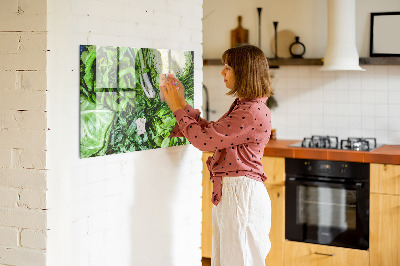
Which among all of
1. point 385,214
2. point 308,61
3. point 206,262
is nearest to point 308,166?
point 385,214

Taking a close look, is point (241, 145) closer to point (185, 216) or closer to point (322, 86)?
point (185, 216)

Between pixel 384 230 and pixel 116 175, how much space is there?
7.25 feet

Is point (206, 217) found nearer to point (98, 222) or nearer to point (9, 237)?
point (98, 222)

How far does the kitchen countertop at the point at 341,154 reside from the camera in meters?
4.04

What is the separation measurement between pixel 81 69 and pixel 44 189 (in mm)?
490

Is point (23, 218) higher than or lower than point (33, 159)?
lower

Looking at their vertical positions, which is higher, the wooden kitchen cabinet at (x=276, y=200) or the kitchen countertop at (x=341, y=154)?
the kitchen countertop at (x=341, y=154)

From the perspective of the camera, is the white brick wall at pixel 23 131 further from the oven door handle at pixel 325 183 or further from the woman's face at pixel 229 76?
the oven door handle at pixel 325 183

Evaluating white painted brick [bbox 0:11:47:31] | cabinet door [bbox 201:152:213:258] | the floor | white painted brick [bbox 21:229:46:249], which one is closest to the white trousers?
white painted brick [bbox 21:229:46:249]

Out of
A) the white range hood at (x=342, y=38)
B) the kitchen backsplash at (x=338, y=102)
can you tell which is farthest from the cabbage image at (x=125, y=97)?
the kitchen backsplash at (x=338, y=102)

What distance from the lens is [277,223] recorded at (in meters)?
4.44

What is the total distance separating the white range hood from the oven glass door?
2.99 feet

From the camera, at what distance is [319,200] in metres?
4.34

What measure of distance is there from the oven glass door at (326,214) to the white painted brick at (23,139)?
8.06 ft
